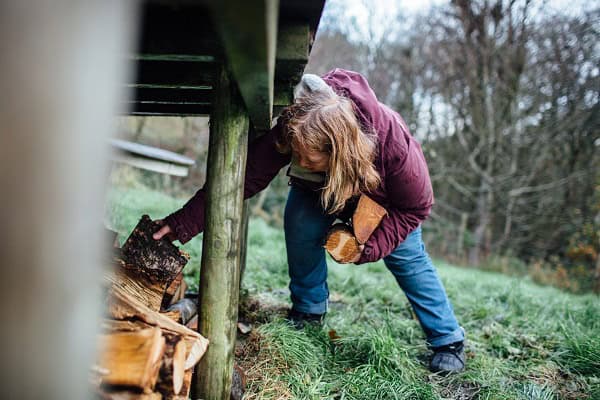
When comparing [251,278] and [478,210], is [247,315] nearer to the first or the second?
[251,278]

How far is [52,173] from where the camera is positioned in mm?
703

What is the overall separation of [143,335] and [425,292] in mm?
1709

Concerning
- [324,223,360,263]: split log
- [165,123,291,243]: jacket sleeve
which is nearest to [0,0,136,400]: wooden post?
[165,123,291,243]: jacket sleeve

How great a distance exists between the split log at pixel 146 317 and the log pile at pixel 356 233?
924 mm

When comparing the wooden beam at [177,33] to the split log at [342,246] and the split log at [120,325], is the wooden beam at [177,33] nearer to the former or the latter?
the split log at [120,325]

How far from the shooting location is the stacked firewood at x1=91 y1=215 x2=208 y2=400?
1.30 meters

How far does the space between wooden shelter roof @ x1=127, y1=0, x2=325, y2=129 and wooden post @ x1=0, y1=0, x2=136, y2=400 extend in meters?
0.24

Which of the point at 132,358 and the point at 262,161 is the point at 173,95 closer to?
the point at 262,161

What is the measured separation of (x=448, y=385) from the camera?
94.7 inches

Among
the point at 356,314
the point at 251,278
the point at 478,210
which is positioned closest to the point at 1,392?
the point at 356,314

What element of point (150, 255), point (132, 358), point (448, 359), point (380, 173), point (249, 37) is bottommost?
point (448, 359)

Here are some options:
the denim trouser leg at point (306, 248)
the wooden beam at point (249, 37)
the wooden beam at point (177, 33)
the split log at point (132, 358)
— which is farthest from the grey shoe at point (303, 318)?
the wooden beam at point (177, 33)

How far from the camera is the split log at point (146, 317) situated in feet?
5.09

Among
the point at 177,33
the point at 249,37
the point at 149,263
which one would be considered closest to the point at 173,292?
the point at 149,263
